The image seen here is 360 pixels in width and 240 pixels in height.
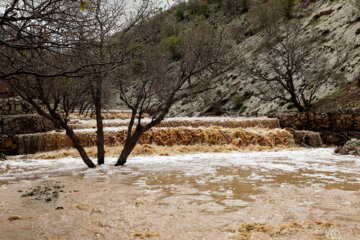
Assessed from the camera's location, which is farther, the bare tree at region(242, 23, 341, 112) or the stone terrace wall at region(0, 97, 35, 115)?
the bare tree at region(242, 23, 341, 112)

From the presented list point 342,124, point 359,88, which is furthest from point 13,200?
point 359,88

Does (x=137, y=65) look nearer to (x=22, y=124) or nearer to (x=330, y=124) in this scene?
(x=22, y=124)

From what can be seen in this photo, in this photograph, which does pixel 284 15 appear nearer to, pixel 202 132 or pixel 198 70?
pixel 202 132

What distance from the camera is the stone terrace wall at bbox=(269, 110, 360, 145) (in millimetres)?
12984

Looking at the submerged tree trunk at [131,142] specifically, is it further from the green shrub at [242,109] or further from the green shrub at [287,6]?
the green shrub at [287,6]

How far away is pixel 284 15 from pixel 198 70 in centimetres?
2563

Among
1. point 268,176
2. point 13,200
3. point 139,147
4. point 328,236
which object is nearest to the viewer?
point 328,236

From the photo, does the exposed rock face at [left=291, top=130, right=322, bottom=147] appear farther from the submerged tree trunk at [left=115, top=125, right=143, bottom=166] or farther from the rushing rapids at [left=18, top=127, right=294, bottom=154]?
the submerged tree trunk at [left=115, top=125, right=143, bottom=166]

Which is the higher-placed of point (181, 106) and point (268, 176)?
point (181, 106)

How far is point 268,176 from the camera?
5.85m

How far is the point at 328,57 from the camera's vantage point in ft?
64.4

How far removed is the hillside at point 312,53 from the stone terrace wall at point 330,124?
123 centimetres

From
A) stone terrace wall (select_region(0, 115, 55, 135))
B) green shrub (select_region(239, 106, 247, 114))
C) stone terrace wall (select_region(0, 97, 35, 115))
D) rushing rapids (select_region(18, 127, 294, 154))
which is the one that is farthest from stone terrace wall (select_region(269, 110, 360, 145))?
stone terrace wall (select_region(0, 97, 35, 115))

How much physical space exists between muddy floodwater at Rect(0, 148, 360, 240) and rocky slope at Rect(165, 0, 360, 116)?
10.7 meters
